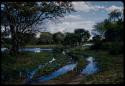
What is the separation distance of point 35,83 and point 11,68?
133 centimetres

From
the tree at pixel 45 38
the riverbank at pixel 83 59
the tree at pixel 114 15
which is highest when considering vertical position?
the tree at pixel 114 15

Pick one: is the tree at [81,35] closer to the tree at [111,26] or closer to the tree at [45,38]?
the tree at [111,26]

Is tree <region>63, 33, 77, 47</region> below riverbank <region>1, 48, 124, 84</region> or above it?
above

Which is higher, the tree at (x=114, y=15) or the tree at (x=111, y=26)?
the tree at (x=114, y=15)

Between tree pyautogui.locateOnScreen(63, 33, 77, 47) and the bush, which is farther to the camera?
tree pyautogui.locateOnScreen(63, 33, 77, 47)

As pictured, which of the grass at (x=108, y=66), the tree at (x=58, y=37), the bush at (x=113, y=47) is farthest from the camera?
the tree at (x=58, y=37)

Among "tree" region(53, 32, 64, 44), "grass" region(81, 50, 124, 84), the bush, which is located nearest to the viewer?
the bush

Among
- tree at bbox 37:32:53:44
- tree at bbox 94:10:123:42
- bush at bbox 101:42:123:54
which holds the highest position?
tree at bbox 94:10:123:42

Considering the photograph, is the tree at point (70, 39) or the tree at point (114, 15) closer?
the tree at point (114, 15)

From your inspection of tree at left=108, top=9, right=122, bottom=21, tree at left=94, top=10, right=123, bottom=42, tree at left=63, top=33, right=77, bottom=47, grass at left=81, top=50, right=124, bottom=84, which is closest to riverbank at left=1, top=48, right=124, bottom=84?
grass at left=81, top=50, right=124, bottom=84

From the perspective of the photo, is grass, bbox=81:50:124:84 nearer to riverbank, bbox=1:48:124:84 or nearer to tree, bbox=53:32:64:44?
riverbank, bbox=1:48:124:84

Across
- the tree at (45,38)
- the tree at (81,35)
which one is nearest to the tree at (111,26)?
the tree at (81,35)

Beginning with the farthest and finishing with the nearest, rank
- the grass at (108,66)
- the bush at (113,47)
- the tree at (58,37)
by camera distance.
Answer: the tree at (58,37) → the grass at (108,66) → the bush at (113,47)

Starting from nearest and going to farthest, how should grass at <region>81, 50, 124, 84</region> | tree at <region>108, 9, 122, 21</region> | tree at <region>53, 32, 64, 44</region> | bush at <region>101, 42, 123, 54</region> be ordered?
bush at <region>101, 42, 123, 54</region>
grass at <region>81, 50, 124, 84</region>
tree at <region>108, 9, 122, 21</region>
tree at <region>53, 32, 64, 44</region>
